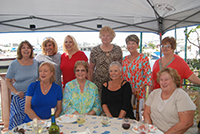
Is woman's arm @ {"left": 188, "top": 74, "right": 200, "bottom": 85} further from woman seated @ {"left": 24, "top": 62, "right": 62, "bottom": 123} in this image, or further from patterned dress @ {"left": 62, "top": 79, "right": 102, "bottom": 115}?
woman seated @ {"left": 24, "top": 62, "right": 62, "bottom": 123}

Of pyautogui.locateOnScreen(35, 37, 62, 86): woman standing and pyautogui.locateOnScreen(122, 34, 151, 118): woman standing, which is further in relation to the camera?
pyautogui.locateOnScreen(35, 37, 62, 86): woman standing

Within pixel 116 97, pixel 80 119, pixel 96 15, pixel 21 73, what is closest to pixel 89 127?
pixel 80 119

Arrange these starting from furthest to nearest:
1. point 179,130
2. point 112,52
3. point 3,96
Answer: point 3,96
point 112,52
point 179,130

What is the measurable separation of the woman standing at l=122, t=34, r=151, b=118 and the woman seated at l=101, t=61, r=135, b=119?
20cm

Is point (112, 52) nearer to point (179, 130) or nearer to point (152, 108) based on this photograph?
point (152, 108)

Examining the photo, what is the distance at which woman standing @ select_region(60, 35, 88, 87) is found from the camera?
248cm

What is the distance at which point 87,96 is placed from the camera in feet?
6.49

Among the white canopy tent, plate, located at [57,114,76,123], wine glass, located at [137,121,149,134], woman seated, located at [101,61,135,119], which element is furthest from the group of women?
the white canopy tent

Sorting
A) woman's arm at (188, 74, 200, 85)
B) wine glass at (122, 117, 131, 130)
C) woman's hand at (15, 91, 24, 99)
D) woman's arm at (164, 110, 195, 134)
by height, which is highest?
woman's arm at (188, 74, 200, 85)

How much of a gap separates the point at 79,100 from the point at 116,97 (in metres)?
0.47

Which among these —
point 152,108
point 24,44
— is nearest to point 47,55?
point 24,44

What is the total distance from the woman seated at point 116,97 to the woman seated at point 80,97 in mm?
126

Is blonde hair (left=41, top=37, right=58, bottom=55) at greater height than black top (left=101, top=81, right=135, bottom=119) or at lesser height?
greater

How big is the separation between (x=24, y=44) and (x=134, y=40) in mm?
1586
